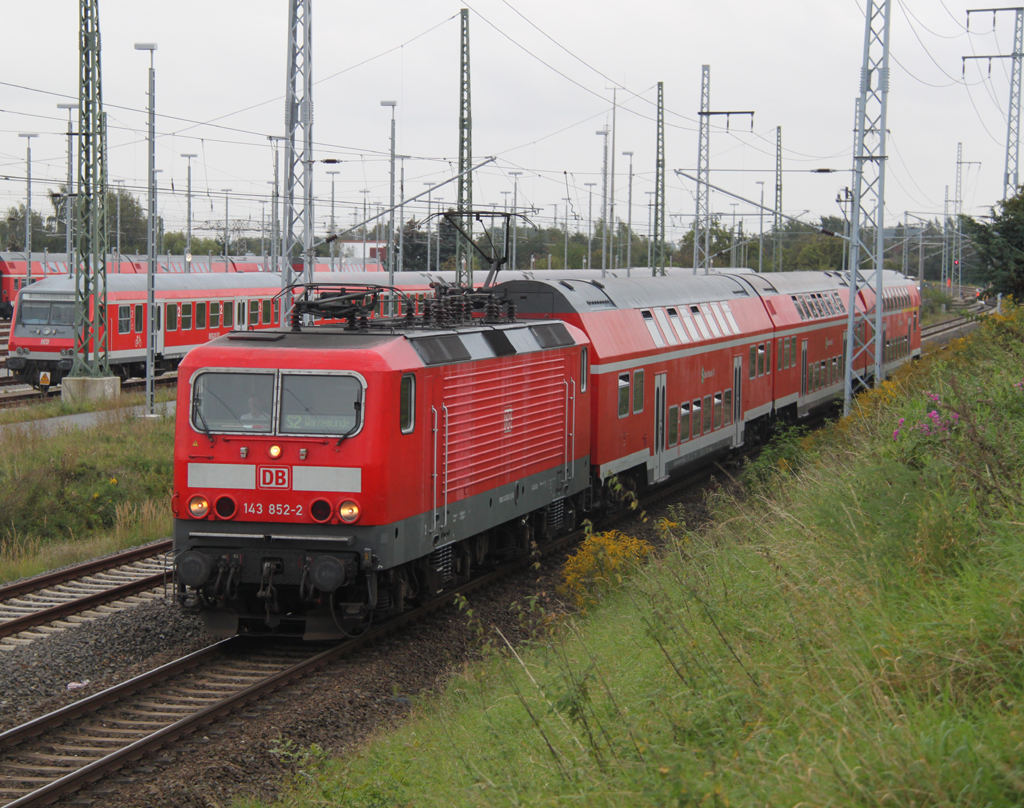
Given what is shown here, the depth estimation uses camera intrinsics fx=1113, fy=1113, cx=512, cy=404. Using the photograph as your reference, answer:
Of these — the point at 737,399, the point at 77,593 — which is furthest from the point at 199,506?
the point at 737,399

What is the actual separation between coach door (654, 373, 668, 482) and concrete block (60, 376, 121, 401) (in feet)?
47.5

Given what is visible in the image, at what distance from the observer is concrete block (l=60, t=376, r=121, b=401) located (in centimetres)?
2586

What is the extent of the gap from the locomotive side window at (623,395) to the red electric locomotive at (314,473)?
4915 mm

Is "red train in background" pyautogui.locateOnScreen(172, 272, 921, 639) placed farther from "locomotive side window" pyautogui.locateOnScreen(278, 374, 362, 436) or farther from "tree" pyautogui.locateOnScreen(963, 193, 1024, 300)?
"tree" pyautogui.locateOnScreen(963, 193, 1024, 300)

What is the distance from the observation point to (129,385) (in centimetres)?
3297

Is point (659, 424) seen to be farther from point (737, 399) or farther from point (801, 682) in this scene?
point (801, 682)

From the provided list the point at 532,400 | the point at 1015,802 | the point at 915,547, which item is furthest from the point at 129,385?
the point at 1015,802

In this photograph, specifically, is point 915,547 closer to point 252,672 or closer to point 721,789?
point 721,789

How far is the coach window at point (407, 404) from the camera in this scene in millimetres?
10089

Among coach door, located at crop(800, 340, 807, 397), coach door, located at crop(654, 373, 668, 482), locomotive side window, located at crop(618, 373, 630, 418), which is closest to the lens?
locomotive side window, located at crop(618, 373, 630, 418)

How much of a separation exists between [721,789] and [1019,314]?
19.0 meters

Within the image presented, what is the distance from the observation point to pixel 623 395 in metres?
16.0

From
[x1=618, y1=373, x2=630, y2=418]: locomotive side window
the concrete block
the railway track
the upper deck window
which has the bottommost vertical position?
the railway track

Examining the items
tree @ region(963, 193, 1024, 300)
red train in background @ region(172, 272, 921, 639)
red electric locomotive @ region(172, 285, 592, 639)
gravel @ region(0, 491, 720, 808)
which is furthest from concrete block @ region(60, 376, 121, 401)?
tree @ region(963, 193, 1024, 300)
